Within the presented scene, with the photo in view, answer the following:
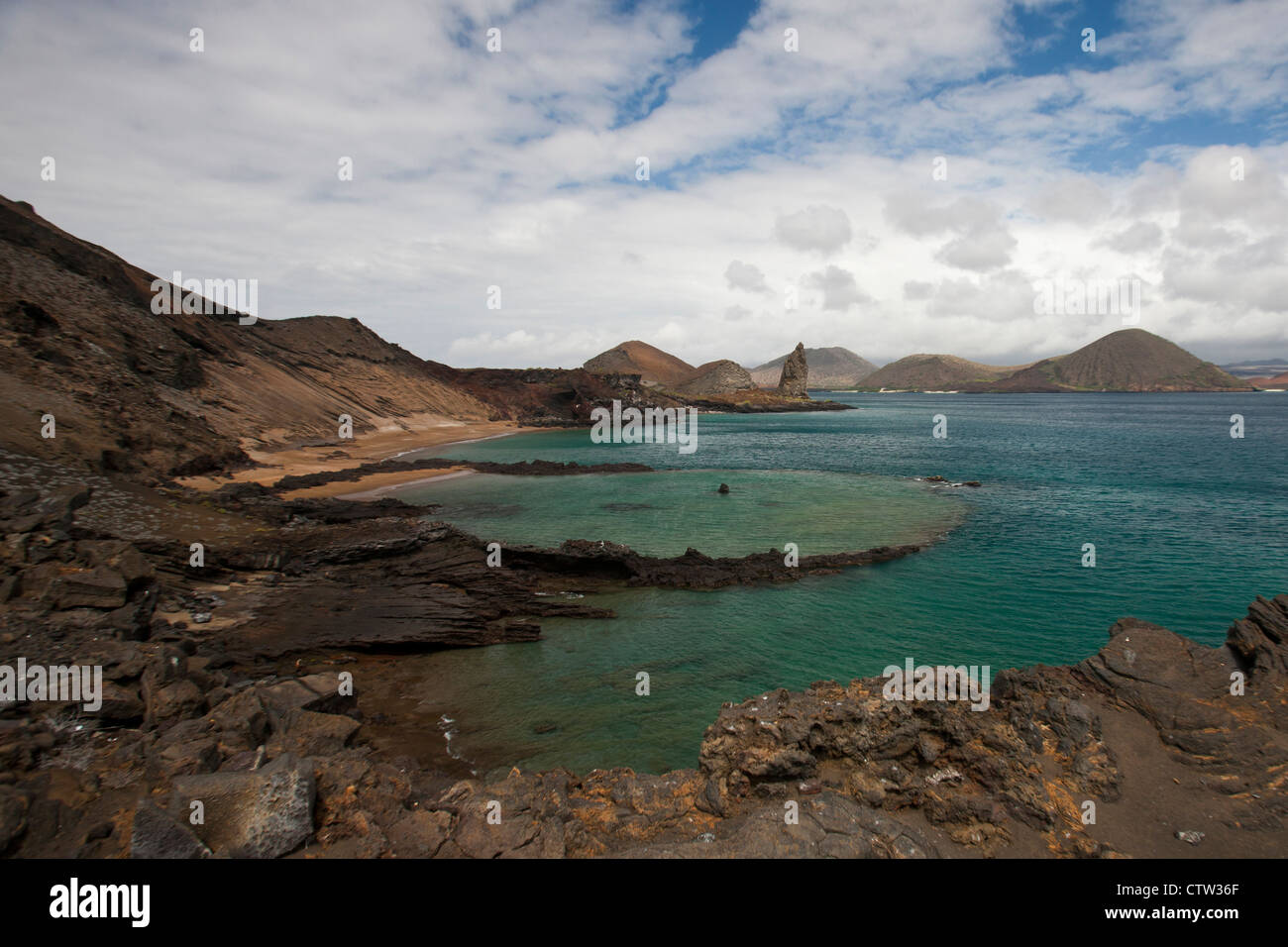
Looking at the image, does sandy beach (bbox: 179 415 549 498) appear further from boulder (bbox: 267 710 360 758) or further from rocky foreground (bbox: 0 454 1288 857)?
boulder (bbox: 267 710 360 758)

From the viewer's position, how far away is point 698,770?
8211mm

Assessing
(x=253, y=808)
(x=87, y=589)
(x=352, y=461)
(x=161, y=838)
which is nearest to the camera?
(x=161, y=838)

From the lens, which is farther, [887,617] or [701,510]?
[701,510]

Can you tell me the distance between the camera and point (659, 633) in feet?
58.9

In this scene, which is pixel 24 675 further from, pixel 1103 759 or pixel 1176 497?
pixel 1176 497

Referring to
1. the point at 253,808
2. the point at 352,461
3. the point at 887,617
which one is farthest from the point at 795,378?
the point at 253,808

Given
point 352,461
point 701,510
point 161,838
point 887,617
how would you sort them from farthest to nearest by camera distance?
point 352,461 → point 701,510 → point 887,617 → point 161,838

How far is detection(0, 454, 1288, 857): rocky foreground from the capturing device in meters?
5.98

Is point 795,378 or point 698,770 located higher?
point 795,378

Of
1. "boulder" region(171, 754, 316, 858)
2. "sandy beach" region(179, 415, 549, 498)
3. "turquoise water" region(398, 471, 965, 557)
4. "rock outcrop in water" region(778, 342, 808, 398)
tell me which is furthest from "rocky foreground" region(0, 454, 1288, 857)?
"rock outcrop in water" region(778, 342, 808, 398)

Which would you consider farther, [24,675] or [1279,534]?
[1279,534]

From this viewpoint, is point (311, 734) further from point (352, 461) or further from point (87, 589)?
point (352, 461)

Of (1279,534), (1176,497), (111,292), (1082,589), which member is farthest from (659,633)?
(111,292)

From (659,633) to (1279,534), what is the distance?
31.8m
